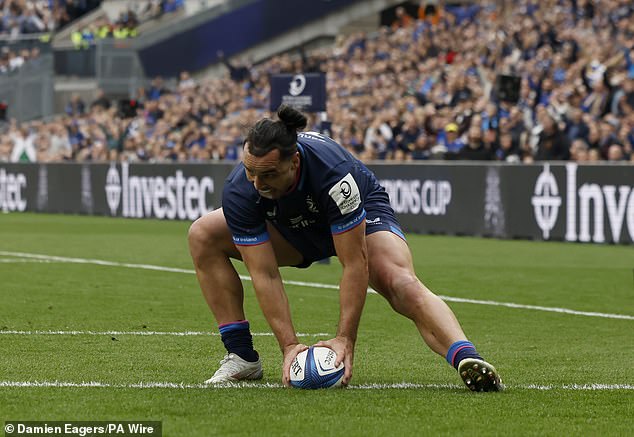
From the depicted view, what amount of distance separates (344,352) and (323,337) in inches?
114

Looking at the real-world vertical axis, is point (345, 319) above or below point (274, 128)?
below

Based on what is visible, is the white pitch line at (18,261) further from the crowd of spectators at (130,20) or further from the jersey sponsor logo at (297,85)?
the crowd of spectators at (130,20)

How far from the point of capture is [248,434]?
6.35 metres

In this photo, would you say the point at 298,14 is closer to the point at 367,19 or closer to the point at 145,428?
the point at 367,19

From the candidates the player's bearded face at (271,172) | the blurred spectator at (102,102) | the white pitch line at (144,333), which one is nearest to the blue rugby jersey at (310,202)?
the player's bearded face at (271,172)

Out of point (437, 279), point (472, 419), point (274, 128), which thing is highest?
point (274, 128)

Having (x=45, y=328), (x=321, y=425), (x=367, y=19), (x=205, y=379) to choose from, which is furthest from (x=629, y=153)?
(x=367, y=19)

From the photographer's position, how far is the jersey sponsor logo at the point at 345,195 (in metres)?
7.66

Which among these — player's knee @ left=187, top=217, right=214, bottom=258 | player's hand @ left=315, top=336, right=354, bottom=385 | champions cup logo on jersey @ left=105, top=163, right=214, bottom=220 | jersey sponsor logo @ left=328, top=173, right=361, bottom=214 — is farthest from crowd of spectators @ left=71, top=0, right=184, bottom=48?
jersey sponsor logo @ left=328, top=173, right=361, bottom=214

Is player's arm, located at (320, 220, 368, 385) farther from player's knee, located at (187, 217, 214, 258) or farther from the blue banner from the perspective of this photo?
the blue banner

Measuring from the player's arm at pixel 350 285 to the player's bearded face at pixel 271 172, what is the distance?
41cm

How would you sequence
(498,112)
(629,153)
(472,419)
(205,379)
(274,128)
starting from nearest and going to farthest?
1. (472,419)
2. (274,128)
3. (205,379)
4. (629,153)
5. (498,112)

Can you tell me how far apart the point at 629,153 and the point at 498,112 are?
3639 mm

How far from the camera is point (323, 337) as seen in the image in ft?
35.3
